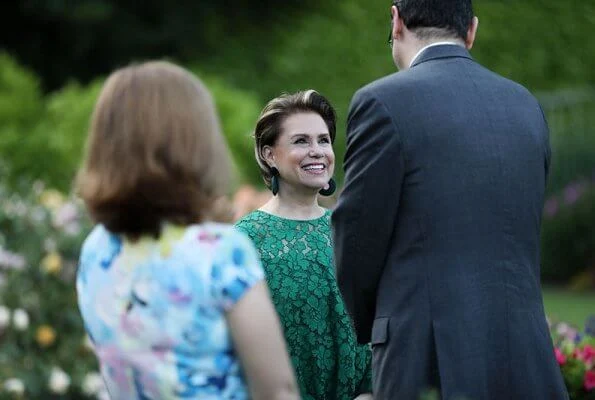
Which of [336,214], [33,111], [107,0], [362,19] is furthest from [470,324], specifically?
[107,0]

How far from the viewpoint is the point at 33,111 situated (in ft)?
50.3

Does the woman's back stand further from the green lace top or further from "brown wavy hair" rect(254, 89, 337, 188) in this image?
"brown wavy hair" rect(254, 89, 337, 188)

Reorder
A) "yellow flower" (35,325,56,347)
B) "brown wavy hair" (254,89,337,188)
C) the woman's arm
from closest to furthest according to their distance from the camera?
1. the woman's arm
2. "brown wavy hair" (254,89,337,188)
3. "yellow flower" (35,325,56,347)

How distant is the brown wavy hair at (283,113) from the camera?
4258mm

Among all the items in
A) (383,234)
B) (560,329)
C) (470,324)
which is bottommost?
(560,329)

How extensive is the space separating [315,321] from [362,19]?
13.7m

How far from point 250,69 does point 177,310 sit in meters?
16.6

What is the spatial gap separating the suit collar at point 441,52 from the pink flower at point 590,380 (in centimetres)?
164

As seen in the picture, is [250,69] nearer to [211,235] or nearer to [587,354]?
[587,354]

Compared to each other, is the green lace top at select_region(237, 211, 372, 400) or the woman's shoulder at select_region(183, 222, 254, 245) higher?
the woman's shoulder at select_region(183, 222, 254, 245)

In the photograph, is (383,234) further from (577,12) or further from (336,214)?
(577,12)

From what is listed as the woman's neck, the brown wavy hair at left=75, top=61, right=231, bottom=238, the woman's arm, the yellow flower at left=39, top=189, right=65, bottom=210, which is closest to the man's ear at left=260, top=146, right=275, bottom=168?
the woman's neck

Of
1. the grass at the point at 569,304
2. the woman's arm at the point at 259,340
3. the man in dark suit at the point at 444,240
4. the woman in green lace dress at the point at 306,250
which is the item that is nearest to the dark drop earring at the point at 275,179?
the woman in green lace dress at the point at 306,250

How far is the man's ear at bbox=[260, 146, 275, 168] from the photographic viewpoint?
14.0 ft
